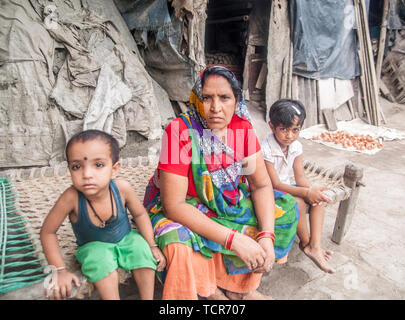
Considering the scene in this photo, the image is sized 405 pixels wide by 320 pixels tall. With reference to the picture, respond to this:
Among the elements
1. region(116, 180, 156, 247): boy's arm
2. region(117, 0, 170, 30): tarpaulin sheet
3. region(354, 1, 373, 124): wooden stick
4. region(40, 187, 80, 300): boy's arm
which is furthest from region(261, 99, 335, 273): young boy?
region(354, 1, 373, 124): wooden stick

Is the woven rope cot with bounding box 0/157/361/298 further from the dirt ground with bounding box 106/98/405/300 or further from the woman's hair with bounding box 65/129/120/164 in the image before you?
the woman's hair with bounding box 65/129/120/164

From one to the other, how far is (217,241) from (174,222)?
0.79ft

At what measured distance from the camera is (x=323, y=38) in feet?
19.5

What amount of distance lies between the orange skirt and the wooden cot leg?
1.19 m

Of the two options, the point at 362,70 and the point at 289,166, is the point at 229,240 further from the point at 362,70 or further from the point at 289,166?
the point at 362,70

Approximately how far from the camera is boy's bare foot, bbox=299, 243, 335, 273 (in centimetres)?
196

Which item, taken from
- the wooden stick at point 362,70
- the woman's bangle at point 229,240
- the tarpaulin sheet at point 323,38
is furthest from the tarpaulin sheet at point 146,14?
the wooden stick at point 362,70

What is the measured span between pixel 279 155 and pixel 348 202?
0.78 metres

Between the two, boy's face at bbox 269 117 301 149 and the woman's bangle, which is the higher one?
boy's face at bbox 269 117 301 149

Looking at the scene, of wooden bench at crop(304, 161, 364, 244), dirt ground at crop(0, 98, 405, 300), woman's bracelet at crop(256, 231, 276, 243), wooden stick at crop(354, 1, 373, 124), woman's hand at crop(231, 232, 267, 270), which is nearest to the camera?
woman's hand at crop(231, 232, 267, 270)

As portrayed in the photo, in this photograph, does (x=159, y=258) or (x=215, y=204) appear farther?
(x=215, y=204)

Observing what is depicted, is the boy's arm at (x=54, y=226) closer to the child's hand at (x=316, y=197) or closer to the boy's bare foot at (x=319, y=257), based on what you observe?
the child's hand at (x=316, y=197)

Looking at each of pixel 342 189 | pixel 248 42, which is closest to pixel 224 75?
pixel 342 189

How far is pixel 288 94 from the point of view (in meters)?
5.85
